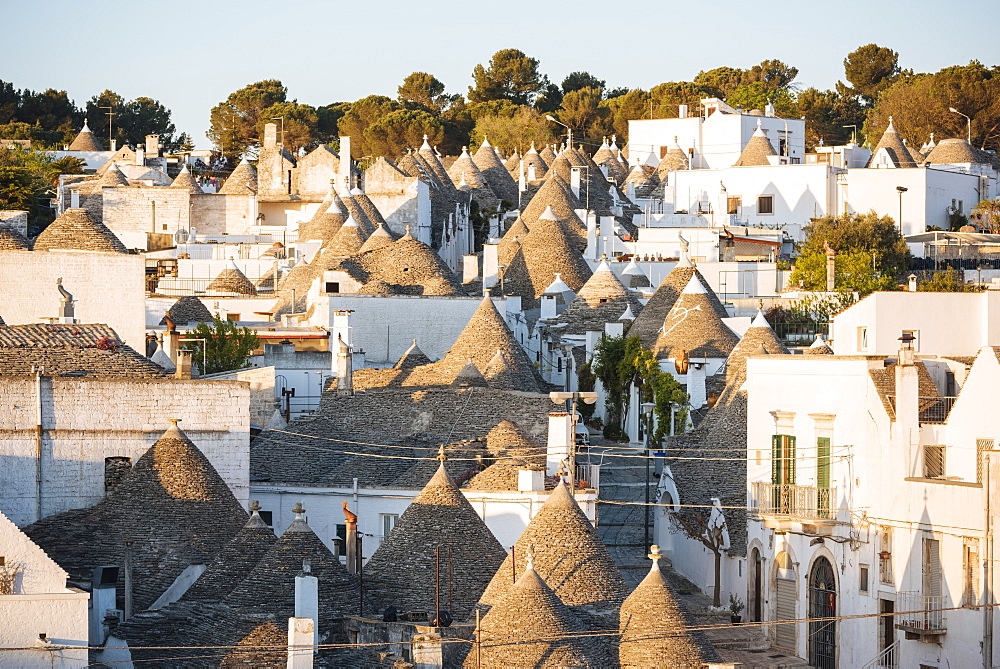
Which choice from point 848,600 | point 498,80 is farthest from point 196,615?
point 498,80

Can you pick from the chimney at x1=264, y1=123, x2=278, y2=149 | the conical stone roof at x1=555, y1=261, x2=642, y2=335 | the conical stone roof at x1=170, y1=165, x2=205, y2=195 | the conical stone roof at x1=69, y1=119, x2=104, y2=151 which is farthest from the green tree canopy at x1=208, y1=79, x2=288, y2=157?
the conical stone roof at x1=555, y1=261, x2=642, y2=335

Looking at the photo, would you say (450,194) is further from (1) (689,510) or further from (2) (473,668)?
Result: (2) (473,668)

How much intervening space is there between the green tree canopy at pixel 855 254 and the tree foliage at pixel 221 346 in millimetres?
16871

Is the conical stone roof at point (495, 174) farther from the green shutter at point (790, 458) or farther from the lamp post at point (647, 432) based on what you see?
the green shutter at point (790, 458)

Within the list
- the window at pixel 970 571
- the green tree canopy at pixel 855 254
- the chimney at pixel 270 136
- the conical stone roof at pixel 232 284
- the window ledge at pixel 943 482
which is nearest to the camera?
the window at pixel 970 571

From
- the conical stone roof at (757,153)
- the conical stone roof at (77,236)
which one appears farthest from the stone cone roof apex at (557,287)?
the conical stone roof at (757,153)

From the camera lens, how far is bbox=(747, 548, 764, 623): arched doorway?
3691cm

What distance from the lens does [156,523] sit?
33594 millimetres

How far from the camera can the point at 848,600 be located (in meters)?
33.9

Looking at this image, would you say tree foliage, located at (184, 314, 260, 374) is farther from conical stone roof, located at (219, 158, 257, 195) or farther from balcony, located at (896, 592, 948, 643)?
conical stone roof, located at (219, 158, 257, 195)

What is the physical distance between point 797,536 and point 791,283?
26386 mm

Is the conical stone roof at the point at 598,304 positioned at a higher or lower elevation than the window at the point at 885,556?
higher

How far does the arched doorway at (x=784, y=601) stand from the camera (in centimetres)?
3519

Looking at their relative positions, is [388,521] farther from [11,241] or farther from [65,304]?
[11,241]
